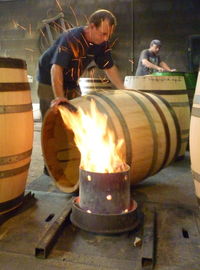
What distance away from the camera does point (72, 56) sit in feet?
9.80

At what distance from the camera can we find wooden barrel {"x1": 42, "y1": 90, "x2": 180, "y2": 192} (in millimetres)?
2453

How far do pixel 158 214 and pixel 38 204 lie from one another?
97 cm

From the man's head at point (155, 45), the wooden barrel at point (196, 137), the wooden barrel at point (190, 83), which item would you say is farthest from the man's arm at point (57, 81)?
the man's head at point (155, 45)

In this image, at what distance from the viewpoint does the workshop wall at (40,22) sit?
9.86 meters

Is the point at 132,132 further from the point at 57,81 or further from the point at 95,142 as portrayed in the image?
the point at 57,81

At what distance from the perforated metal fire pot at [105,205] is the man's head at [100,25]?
1520 millimetres

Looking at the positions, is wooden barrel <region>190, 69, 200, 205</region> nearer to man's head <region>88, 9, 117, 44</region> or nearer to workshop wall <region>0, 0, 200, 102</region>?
man's head <region>88, 9, 117, 44</region>

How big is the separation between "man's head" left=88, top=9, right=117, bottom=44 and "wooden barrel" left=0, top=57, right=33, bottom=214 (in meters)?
0.99

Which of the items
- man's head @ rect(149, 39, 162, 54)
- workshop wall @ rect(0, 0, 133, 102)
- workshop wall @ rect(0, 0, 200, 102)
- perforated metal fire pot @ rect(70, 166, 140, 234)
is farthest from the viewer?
workshop wall @ rect(0, 0, 133, 102)

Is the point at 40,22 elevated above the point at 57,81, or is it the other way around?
the point at 40,22

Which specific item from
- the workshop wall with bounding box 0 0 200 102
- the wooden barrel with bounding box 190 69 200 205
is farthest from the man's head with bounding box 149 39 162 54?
the wooden barrel with bounding box 190 69 200 205

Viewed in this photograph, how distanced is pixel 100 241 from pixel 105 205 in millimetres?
231

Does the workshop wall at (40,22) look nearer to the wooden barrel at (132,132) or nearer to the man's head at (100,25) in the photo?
the man's head at (100,25)

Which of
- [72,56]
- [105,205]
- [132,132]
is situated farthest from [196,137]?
Result: [72,56]
